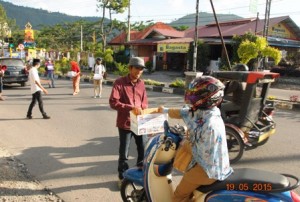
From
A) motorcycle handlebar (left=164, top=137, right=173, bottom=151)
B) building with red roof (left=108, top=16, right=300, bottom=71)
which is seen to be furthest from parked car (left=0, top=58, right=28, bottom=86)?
motorcycle handlebar (left=164, top=137, right=173, bottom=151)

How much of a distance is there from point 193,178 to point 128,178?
0.93m

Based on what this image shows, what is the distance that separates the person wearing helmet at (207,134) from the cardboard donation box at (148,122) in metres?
0.80

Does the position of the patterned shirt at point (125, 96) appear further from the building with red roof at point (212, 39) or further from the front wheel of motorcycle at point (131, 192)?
the building with red roof at point (212, 39)

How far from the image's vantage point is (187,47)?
26.4m

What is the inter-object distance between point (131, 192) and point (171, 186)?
25.6 inches

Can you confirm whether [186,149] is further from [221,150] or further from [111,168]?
[111,168]

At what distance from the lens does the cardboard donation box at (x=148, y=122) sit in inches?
142

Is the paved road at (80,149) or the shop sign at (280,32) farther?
the shop sign at (280,32)

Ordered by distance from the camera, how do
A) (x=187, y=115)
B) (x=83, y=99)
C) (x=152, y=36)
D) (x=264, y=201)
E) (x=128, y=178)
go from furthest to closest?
(x=152, y=36)
(x=83, y=99)
(x=128, y=178)
(x=187, y=115)
(x=264, y=201)

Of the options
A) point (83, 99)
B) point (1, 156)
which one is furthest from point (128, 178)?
point (83, 99)

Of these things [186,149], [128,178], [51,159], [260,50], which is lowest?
[51,159]

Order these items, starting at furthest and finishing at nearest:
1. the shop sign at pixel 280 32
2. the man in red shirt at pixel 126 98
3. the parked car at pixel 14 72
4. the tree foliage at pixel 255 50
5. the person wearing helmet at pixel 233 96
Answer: the shop sign at pixel 280 32 → the parked car at pixel 14 72 → the tree foliage at pixel 255 50 → the person wearing helmet at pixel 233 96 → the man in red shirt at pixel 126 98

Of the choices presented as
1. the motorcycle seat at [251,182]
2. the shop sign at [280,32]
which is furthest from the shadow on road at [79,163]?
the shop sign at [280,32]
